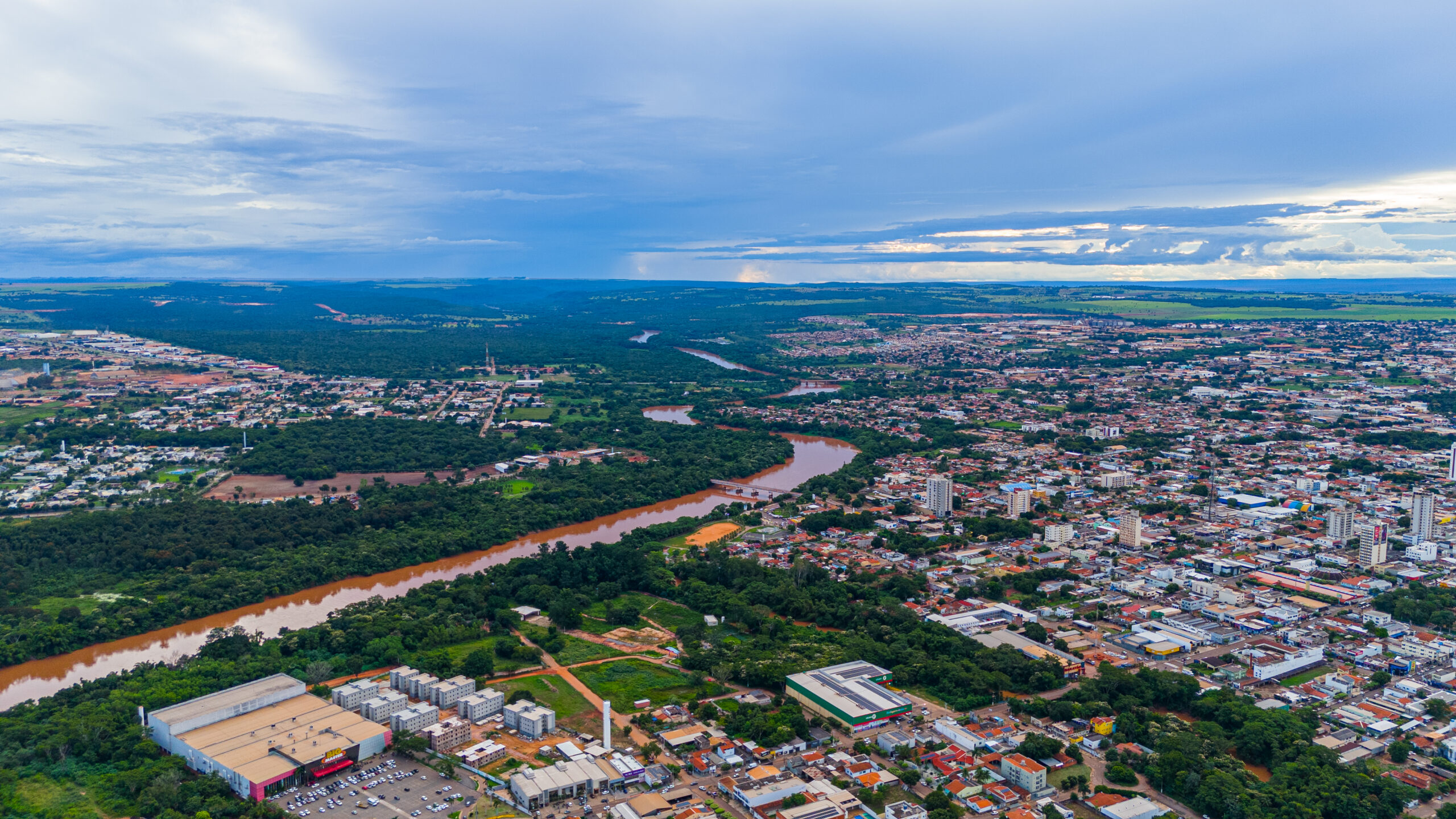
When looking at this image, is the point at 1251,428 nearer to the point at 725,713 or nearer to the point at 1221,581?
the point at 1221,581

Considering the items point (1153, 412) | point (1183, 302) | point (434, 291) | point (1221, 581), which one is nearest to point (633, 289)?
point (434, 291)

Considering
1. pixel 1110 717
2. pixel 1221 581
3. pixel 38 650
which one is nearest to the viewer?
pixel 1110 717

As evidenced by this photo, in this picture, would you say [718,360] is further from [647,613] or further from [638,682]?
[638,682]

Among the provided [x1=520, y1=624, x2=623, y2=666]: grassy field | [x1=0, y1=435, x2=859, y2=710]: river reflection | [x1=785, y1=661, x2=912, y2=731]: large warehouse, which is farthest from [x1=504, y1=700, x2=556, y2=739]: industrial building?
[x1=0, y1=435, x2=859, y2=710]: river reflection

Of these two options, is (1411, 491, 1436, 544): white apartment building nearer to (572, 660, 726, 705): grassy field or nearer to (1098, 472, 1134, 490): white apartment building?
(1098, 472, 1134, 490): white apartment building

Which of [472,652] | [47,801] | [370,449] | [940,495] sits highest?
[370,449]

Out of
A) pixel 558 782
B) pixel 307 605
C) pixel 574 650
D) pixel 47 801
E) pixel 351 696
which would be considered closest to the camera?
pixel 47 801

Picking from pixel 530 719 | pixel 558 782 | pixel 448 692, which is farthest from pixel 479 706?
pixel 558 782

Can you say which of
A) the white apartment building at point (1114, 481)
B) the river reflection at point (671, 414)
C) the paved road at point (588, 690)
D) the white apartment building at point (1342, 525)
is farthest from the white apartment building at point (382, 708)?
the river reflection at point (671, 414)
